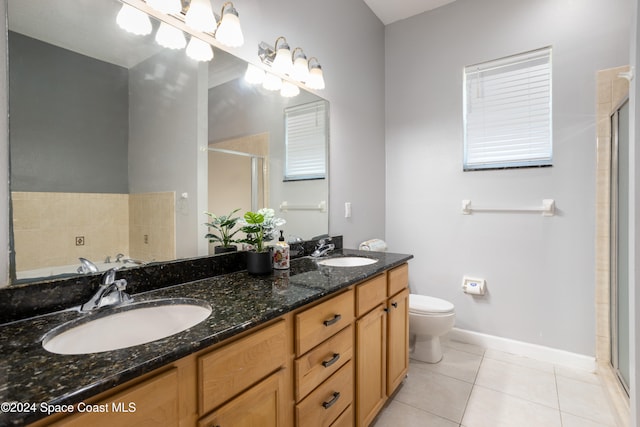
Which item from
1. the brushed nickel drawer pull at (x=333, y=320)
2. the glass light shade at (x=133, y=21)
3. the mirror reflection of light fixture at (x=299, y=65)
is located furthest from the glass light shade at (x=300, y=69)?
the brushed nickel drawer pull at (x=333, y=320)

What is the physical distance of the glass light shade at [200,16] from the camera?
4.19 ft

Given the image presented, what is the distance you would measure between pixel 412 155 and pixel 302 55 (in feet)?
4.59

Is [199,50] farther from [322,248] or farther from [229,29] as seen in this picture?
[322,248]

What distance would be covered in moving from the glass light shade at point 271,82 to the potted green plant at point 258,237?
760 millimetres

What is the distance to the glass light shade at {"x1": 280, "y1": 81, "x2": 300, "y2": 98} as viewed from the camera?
186 cm

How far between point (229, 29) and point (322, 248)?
51.5 inches

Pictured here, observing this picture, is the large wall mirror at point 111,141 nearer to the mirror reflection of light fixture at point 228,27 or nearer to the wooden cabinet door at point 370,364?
the mirror reflection of light fixture at point 228,27

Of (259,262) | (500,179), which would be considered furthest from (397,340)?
(500,179)

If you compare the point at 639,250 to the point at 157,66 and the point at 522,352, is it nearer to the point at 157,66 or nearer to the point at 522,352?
the point at 522,352

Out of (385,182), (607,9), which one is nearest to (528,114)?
(607,9)

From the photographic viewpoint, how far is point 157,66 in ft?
4.01

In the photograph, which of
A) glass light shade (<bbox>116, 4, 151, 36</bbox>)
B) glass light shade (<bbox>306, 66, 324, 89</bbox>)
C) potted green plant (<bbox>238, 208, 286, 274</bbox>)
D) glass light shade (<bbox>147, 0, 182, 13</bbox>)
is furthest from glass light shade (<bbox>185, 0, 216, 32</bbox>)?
potted green plant (<bbox>238, 208, 286, 274</bbox>)

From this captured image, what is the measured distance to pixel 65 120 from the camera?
38.3 inches

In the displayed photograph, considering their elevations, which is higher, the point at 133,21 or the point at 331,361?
the point at 133,21
